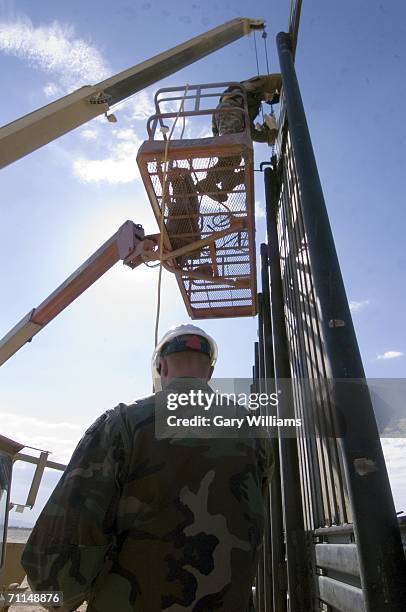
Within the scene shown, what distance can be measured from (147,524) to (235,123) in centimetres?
487

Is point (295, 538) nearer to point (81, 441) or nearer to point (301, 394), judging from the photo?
point (301, 394)

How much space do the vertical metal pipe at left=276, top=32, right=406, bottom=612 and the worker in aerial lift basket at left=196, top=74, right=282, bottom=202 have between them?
3.29 meters

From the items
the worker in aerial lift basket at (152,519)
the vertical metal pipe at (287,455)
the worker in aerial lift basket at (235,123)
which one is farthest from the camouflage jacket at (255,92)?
the worker in aerial lift basket at (152,519)

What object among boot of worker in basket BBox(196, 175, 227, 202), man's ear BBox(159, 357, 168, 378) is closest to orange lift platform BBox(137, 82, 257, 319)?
boot of worker in basket BBox(196, 175, 227, 202)

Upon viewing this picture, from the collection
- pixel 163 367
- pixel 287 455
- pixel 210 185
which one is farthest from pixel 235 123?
pixel 163 367

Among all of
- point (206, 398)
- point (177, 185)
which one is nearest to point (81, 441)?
point (206, 398)

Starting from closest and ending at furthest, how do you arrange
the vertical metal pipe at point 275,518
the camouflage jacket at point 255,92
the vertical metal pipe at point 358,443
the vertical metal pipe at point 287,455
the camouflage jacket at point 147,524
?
the vertical metal pipe at point 358,443 → the camouflage jacket at point 147,524 → the vertical metal pipe at point 287,455 → the vertical metal pipe at point 275,518 → the camouflage jacket at point 255,92

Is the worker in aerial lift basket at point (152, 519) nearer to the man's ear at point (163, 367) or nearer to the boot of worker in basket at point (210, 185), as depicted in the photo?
the man's ear at point (163, 367)

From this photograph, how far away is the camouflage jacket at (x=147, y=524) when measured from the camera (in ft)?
5.30

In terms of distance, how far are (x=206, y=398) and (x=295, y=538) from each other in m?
1.53

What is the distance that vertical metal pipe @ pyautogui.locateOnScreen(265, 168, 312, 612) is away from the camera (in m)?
2.84

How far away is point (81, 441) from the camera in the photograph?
182cm

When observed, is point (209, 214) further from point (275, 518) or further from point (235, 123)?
point (275, 518)

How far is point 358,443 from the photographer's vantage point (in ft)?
4.93
